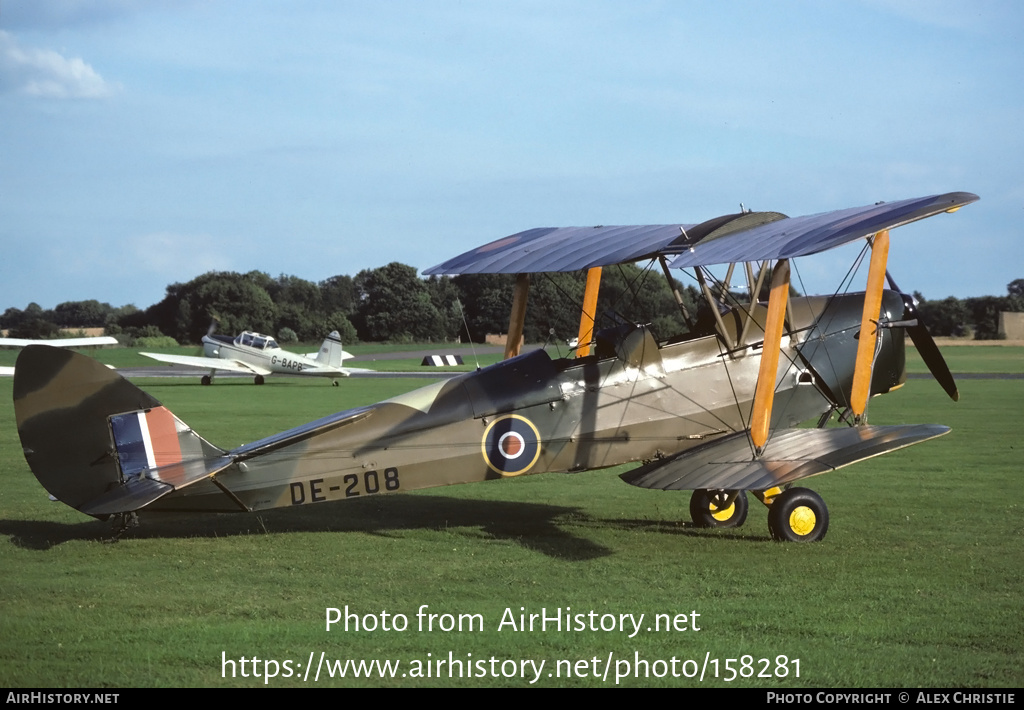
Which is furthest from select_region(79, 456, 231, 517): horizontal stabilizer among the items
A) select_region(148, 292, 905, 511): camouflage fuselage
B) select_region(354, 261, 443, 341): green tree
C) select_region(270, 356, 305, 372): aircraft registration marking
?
select_region(354, 261, 443, 341): green tree

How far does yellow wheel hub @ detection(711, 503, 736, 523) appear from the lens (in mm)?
9570

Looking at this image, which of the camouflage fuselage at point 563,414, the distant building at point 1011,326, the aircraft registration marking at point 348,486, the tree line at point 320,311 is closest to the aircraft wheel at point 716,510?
the camouflage fuselage at point 563,414

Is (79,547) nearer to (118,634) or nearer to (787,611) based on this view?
(118,634)

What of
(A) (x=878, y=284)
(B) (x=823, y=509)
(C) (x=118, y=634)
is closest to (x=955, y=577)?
(B) (x=823, y=509)

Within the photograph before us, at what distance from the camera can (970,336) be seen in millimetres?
88500

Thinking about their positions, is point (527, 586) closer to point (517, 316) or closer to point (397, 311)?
point (517, 316)

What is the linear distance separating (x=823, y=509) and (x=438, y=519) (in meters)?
3.64

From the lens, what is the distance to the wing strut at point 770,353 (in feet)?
26.1

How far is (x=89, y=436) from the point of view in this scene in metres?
7.98

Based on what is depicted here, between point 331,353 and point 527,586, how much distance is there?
103ft

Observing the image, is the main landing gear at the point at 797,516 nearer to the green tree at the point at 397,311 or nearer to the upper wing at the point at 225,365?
Result: the upper wing at the point at 225,365

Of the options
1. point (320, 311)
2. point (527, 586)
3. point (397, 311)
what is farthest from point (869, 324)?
point (320, 311)

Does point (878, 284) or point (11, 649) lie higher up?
point (878, 284)

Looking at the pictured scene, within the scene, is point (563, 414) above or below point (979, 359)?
above
